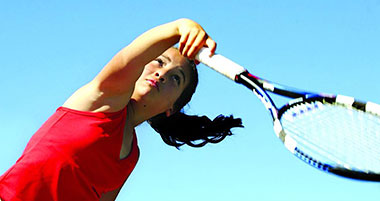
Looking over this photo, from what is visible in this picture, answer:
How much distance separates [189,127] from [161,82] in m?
1.22

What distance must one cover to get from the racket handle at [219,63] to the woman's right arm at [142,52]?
0.15 feet

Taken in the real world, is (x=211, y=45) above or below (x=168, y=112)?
above

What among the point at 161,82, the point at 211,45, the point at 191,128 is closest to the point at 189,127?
the point at 191,128

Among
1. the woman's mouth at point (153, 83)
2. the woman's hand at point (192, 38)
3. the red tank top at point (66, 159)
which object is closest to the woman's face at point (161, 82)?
the woman's mouth at point (153, 83)

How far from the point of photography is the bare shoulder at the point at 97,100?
513 centimetres

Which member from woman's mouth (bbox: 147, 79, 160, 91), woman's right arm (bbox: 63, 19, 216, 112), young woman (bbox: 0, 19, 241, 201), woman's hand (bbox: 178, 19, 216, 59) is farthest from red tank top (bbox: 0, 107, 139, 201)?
woman's hand (bbox: 178, 19, 216, 59)

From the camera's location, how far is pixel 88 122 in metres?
5.13

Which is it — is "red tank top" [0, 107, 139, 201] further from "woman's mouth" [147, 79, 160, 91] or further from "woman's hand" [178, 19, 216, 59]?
"woman's hand" [178, 19, 216, 59]

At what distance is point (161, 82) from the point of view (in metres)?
5.50

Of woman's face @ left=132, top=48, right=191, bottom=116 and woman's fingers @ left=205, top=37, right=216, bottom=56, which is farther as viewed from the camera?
woman's face @ left=132, top=48, right=191, bottom=116

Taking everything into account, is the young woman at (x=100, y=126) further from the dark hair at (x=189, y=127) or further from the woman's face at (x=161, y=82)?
the dark hair at (x=189, y=127)

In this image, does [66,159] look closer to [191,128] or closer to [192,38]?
[192,38]

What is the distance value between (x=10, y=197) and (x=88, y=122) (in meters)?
0.68

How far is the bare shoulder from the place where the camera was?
5125mm
